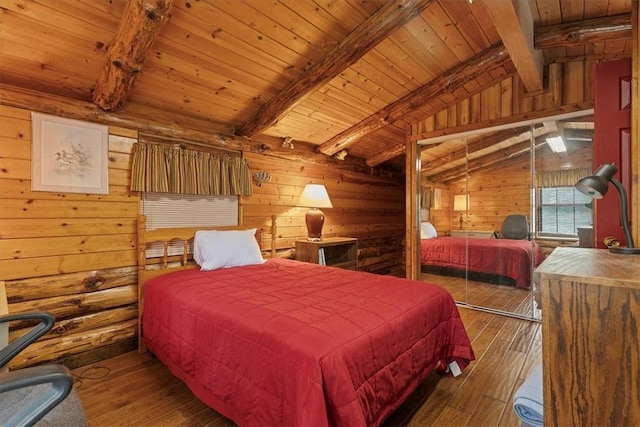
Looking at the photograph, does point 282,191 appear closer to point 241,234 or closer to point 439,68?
point 241,234

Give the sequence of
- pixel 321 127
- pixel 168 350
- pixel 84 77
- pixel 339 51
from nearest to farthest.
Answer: pixel 168 350
pixel 84 77
pixel 339 51
pixel 321 127

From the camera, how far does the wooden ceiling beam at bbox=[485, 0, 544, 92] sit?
2.03m

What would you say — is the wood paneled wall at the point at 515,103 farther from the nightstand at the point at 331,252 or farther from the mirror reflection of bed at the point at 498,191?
the nightstand at the point at 331,252

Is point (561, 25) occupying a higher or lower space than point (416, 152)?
higher

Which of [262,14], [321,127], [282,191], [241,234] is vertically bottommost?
[241,234]

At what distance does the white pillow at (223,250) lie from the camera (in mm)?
2928

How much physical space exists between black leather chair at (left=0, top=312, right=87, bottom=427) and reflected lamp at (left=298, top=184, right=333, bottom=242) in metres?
2.87

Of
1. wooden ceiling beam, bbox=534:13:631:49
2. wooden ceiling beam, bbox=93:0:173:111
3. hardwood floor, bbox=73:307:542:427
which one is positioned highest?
wooden ceiling beam, bbox=534:13:631:49

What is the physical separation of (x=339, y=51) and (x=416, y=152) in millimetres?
2095

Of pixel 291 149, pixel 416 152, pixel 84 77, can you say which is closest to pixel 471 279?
pixel 416 152

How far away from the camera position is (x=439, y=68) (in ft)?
10.8

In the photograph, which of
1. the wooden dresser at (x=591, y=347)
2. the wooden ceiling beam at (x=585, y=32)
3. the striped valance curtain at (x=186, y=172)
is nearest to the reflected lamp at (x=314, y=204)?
the striped valance curtain at (x=186, y=172)

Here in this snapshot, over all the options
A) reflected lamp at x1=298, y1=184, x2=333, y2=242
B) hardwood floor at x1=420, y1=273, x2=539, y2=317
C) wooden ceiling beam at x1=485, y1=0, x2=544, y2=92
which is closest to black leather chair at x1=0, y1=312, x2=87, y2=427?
wooden ceiling beam at x1=485, y1=0, x2=544, y2=92

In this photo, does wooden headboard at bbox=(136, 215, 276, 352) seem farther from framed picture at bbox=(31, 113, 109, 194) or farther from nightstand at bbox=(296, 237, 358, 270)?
nightstand at bbox=(296, 237, 358, 270)
